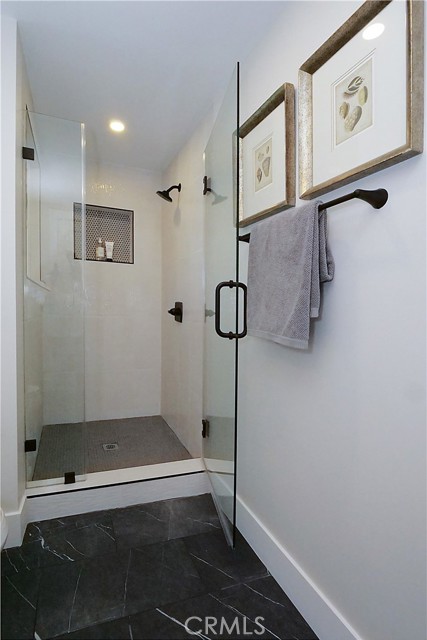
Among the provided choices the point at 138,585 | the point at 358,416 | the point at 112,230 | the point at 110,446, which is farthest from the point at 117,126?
the point at 138,585

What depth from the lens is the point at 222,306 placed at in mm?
1721

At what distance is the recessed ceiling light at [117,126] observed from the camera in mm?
2389

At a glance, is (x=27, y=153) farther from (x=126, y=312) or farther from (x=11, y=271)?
(x=126, y=312)

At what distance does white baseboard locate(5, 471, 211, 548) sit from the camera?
64.6 inches

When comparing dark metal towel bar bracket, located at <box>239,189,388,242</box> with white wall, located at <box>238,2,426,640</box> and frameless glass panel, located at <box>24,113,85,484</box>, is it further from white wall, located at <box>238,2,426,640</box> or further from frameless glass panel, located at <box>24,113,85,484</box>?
frameless glass panel, located at <box>24,113,85,484</box>

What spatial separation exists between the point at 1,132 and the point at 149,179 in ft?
5.86

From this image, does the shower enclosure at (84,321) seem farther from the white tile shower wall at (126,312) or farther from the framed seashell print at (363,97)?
the framed seashell print at (363,97)

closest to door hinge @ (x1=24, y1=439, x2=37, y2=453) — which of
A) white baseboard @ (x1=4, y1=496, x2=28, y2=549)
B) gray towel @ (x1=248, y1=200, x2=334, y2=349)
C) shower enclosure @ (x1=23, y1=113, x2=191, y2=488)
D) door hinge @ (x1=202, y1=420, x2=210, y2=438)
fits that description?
shower enclosure @ (x1=23, y1=113, x2=191, y2=488)

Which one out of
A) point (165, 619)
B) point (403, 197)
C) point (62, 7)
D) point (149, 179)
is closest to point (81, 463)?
point (165, 619)

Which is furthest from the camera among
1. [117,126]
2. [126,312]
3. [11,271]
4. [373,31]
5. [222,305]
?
[126,312]

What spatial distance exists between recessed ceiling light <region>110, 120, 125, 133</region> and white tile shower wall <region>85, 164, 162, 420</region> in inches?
22.1

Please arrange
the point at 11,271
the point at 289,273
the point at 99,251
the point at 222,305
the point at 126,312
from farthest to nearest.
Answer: the point at 126,312, the point at 99,251, the point at 222,305, the point at 11,271, the point at 289,273

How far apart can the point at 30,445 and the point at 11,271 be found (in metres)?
0.97

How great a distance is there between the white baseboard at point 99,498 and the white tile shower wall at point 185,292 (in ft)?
0.92
